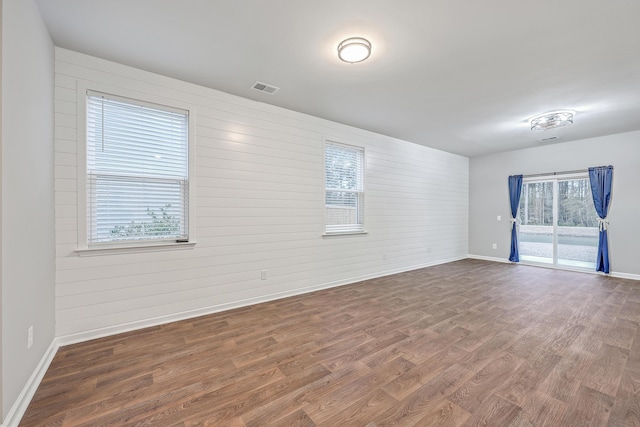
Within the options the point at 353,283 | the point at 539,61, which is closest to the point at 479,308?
the point at 353,283

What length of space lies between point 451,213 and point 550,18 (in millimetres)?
5325

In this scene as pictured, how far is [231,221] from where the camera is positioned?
3502 mm

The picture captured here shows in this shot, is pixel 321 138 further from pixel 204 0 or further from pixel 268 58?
pixel 204 0

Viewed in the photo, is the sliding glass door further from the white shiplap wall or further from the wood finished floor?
the white shiplap wall

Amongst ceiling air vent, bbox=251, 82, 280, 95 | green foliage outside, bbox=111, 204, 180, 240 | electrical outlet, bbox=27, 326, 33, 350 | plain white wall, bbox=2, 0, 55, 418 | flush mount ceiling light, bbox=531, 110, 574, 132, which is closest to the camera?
plain white wall, bbox=2, 0, 55, 418

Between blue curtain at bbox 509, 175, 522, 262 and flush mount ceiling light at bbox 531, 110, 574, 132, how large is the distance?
8.27 feet

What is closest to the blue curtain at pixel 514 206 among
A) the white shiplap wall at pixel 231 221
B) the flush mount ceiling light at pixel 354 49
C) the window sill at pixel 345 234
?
the white shiplap wall at pixel 231 221

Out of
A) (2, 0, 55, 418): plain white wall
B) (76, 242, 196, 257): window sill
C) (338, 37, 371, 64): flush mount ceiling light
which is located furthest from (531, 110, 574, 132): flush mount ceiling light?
(2, 0, 55, 418): plain white wall

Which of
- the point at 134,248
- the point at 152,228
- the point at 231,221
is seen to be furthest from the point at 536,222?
the point at 134,248

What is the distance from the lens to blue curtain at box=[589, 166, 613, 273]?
5266 mm

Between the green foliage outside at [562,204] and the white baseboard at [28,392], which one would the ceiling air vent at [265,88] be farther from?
the green foliage outside at [562,204]

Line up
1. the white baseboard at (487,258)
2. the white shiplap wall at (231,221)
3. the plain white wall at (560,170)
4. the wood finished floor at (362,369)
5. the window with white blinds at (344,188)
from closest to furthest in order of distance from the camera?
1. the wood finished floor at (362,369)
2. the white shiplap wall at (231,221)
3. the window with white blinds at (344,188)
4. the plain white wall at (560,170)
5. the white baseboard at (487,258)

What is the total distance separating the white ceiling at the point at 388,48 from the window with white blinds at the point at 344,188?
959 millimetres

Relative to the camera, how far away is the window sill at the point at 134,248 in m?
2.62
